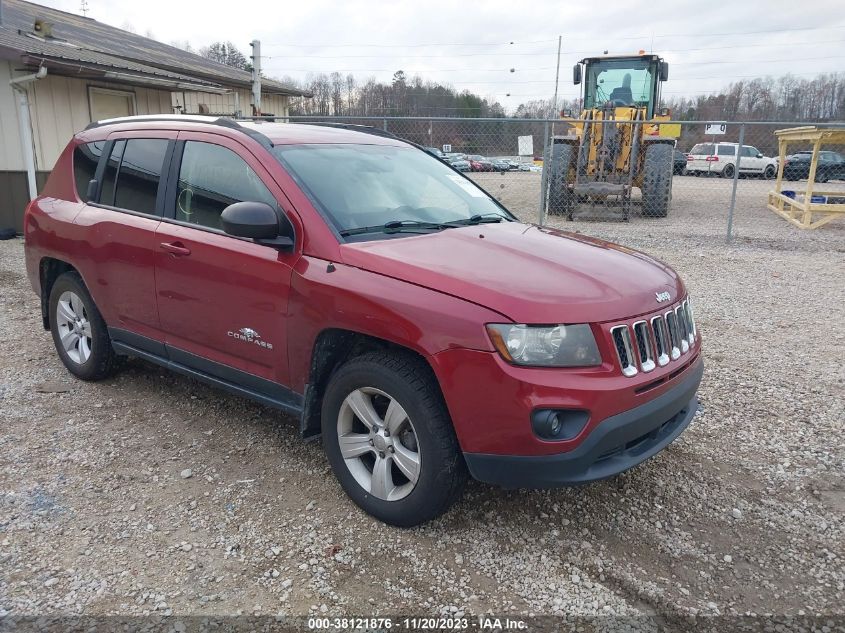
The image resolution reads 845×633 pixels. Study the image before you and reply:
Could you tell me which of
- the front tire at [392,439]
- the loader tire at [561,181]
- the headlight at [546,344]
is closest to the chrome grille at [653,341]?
the headlight at [546,344]

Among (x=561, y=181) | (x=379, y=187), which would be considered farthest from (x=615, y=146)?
(x=379, y=187)

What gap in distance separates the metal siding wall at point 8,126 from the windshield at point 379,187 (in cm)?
943

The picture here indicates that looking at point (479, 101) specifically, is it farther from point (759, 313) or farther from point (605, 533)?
point (605, 533)

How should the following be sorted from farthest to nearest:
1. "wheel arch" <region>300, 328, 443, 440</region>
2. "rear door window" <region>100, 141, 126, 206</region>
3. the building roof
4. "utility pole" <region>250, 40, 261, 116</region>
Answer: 1. "utility pole" <region>250, 40, 261, 116</region>
2. the building roof
3. "rear door window" <region>100, 141, 126, 206</region>
4. "wheel arch" <region>300, 328, 443, 440</region>

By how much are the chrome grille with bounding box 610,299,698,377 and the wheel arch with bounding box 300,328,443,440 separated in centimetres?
100

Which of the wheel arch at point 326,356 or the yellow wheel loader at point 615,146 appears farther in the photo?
the yellow wheel loader at point 615,146

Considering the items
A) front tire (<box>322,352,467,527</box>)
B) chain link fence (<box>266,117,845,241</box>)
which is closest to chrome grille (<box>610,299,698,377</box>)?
front tire (<box>322,352,467,527</box>)

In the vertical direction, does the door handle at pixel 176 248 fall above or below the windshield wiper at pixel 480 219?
below

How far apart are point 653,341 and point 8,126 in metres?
11.6

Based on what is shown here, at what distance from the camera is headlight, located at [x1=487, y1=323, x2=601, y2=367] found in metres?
2.55

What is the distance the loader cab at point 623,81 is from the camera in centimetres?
1471

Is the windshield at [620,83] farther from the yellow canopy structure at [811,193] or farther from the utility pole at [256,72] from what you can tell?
the utility pole at [256,72]

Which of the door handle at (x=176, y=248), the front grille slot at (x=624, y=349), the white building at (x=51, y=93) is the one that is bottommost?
the front grille slot at (x=624, y=349)

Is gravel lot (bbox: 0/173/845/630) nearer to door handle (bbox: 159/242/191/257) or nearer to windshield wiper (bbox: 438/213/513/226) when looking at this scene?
door handle (bbox: 159/242/191/257)
